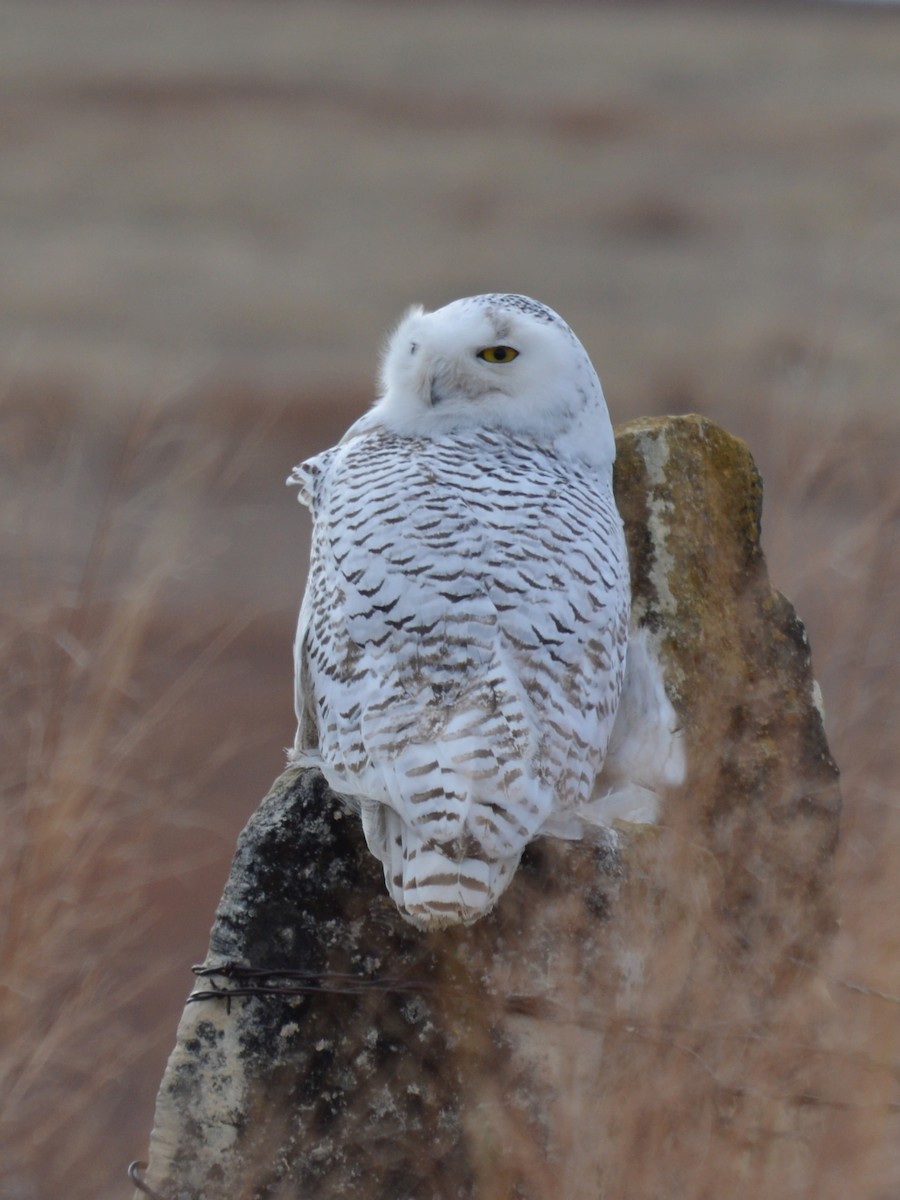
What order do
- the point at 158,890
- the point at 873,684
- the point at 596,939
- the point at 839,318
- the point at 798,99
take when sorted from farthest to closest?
the point at 798,99 < the point at 158,890 < the point at 873,684 < the point at 839,318 < the point at 596,939

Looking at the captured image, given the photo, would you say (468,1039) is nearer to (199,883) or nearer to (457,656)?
(457,656)

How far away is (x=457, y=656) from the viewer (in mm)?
2258

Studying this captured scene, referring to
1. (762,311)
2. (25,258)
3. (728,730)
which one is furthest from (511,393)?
(25,258)

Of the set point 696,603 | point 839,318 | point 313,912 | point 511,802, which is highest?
point 839,318

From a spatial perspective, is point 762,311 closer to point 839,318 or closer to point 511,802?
point 839,318

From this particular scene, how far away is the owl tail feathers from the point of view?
2039mm

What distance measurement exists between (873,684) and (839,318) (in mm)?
1086

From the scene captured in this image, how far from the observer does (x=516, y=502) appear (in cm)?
249

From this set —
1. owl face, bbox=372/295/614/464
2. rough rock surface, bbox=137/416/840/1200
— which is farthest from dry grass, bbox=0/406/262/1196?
rough rock surface, bbox=137/416/840/1200

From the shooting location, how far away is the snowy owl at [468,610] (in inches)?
83.6

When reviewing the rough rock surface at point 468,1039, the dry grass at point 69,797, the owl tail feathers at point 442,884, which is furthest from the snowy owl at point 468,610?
the dry grass at point 69,797

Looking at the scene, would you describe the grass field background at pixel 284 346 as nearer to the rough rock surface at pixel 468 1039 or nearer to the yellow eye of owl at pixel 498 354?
the rough rock surface at pixel 468 1039

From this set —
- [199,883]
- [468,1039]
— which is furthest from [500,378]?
[199,883]

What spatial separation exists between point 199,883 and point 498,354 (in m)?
6.11
